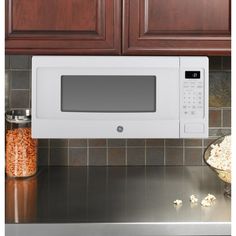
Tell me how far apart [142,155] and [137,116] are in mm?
404

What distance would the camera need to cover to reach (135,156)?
1.98 meters

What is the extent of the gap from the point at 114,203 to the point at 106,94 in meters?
0.43

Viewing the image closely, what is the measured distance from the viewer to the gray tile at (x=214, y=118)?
6.45 feet

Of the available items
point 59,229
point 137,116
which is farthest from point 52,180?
point 59,229

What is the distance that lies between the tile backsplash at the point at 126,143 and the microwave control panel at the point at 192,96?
1.22ft

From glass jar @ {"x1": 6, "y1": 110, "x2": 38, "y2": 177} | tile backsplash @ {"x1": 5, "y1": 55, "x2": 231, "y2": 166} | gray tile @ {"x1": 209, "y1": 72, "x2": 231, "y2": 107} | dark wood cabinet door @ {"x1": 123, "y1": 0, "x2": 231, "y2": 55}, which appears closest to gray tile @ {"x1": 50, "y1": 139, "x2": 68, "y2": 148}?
tile backsplash @ {"x1": 5, "y1": 55, "x2": 231, "y2": 166}

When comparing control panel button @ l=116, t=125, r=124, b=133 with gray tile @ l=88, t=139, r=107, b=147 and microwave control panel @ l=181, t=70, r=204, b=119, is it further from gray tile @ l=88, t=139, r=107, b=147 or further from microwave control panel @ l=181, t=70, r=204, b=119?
gray tile @ l=88, t=139, r=107, b=147

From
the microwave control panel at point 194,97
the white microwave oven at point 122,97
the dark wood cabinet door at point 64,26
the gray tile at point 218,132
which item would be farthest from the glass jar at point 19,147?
the gray tile at point 218,132

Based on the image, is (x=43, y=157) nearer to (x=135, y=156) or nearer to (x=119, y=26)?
(x=135, y=156)

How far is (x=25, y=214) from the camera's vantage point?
1262mm

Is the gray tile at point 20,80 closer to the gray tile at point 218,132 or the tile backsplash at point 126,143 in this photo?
the tile backsplash at point 126,143

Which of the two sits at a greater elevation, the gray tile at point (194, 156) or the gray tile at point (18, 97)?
the gray tile at point (18, 97)

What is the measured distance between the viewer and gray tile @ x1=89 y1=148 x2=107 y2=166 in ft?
6.47
